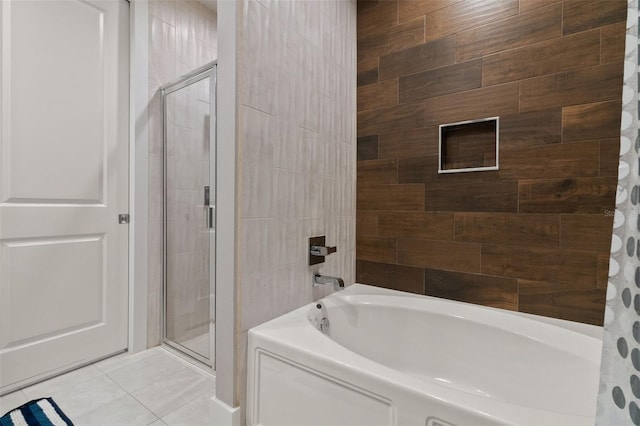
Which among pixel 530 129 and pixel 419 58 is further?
pixel 419 58

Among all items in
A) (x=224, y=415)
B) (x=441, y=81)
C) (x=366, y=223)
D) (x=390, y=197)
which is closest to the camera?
(x=224, y=415)

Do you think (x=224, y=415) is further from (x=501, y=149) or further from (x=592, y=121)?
(x=592, y=121)

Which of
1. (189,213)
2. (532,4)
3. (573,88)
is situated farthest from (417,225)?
(189,213)

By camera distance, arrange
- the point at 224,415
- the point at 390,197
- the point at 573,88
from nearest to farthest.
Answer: the point at 224,415 → the point at 573,88 → the point at 390,197

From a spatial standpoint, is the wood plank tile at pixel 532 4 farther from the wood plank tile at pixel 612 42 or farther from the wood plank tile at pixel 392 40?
the wood plank tile at pixel 392 40

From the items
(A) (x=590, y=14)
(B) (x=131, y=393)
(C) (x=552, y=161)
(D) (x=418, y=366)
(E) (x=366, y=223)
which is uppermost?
(A) (x=590, y=14)

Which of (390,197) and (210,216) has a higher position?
(390,197)

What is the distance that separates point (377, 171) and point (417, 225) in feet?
1.46

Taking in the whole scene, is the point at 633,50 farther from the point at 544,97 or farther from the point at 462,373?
the point at 462,373

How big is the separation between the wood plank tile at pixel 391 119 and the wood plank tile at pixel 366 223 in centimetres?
55

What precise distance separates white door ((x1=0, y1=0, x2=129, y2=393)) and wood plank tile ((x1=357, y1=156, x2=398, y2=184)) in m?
1.60

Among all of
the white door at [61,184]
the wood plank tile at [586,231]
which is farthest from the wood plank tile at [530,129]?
the white door at [61,184]

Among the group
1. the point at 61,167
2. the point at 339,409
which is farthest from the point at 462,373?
the point at 61,167

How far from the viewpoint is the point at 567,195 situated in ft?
4.63
